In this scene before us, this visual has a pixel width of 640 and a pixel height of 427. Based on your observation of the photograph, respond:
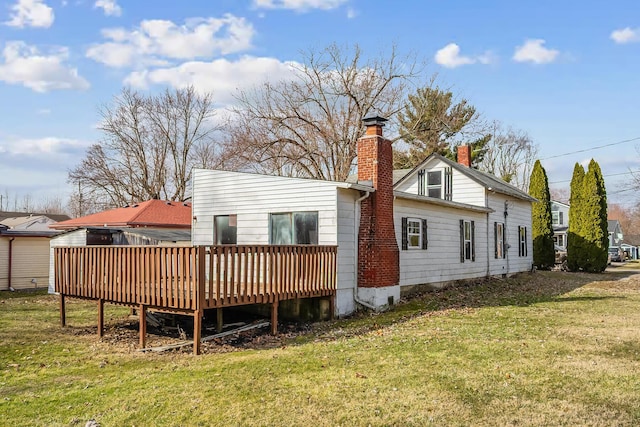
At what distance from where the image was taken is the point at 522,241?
2186 centimetres

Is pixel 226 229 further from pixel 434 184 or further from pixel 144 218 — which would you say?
pixel 144 218

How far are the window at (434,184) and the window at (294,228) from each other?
8.65 m

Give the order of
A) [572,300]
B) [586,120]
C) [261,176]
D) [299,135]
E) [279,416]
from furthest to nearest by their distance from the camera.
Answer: [299,135]
[586,120]
[572,300]
[261,176]
[279,416]

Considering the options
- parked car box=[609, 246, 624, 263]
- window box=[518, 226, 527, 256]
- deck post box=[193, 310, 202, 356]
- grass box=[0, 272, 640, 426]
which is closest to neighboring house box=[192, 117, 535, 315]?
grass box=[0, 272, 640, 426]

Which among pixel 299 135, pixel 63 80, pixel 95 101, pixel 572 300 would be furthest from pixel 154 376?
pixel 95 101

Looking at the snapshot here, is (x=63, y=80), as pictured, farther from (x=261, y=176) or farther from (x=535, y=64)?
(x=535, y=64)

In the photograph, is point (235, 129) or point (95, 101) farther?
point (95, 101)

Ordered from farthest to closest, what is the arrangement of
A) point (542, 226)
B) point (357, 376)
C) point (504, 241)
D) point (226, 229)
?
point (542, 226), point (504, 241), point (226, 229), point (357, 376)

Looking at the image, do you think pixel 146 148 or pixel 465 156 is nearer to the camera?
pixel 465 156

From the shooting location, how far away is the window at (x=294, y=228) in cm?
1146

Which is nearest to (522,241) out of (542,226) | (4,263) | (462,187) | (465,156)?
(465,156)

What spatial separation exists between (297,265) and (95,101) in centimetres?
3130

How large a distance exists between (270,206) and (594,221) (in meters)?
20.8

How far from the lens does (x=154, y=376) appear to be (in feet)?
21.4
